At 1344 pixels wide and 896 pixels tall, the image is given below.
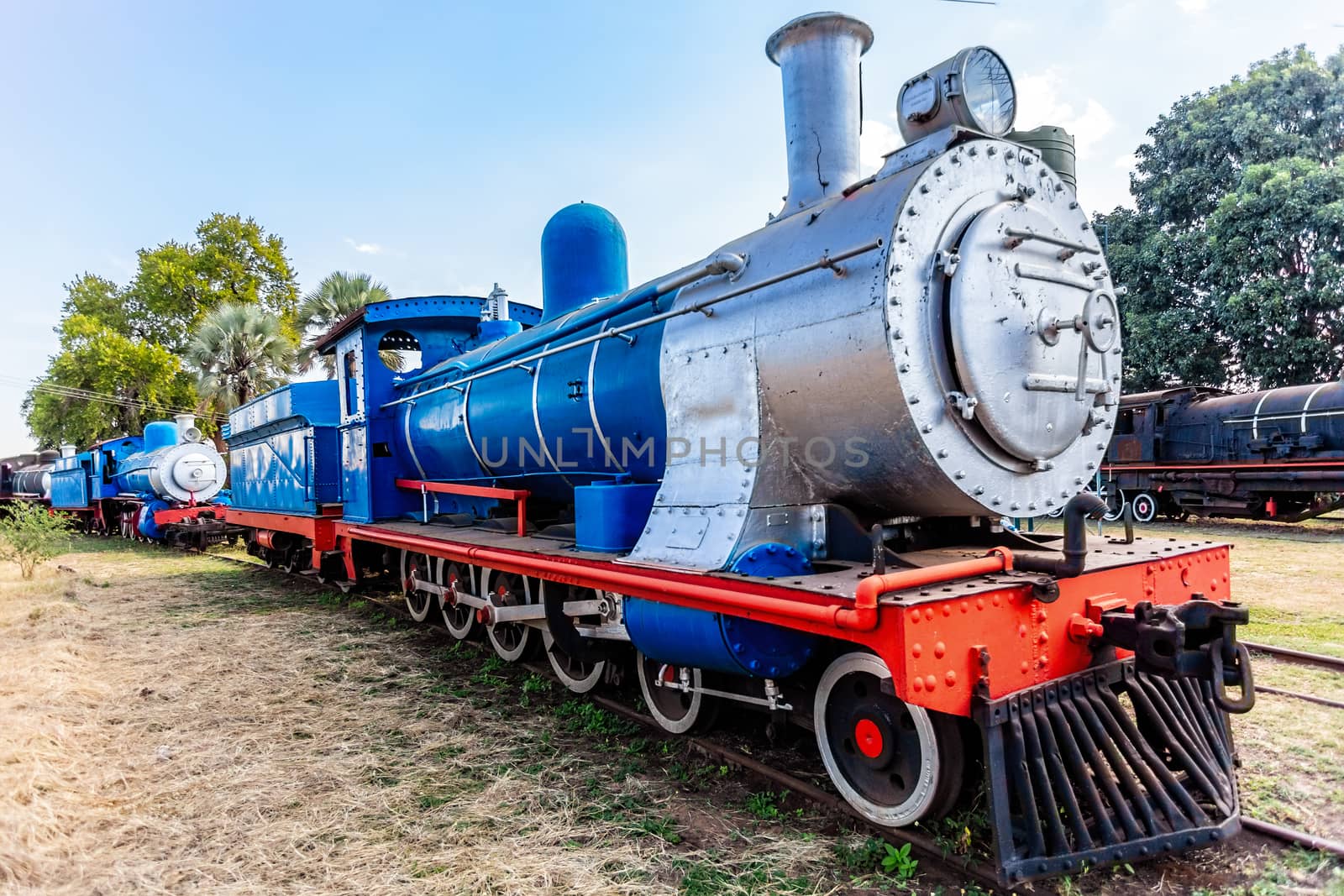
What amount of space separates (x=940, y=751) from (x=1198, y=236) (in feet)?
75.1

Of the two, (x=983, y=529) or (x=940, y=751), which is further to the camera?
(x=983, y=529)

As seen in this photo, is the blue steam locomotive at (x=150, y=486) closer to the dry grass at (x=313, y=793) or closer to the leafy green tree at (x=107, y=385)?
the leafy green tree at (x=107, y=385)

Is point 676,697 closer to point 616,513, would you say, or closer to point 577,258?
point 616,513

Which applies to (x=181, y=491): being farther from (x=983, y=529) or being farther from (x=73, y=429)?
(x=73, y=429)

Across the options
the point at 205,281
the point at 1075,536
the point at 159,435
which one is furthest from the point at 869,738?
the point at 205,281

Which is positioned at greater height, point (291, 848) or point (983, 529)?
point (983, 529)

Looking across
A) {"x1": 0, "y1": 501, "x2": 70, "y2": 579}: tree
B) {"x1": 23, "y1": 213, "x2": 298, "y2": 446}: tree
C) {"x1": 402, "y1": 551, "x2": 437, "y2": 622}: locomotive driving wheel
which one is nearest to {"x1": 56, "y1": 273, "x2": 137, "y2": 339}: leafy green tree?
{"x1": 23, "y1": 213, "x2": 298, "y2": 446}: tree

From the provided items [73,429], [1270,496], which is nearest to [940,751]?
[1270,496]

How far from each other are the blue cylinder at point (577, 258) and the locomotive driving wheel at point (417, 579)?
262cm

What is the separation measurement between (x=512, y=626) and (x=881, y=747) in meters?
3.72

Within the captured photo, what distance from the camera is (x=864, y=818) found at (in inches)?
129

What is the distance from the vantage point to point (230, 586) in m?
11.3

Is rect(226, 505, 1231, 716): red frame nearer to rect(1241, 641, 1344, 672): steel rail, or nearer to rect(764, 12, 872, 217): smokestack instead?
rect(764, 12, 872, 217): smokestack

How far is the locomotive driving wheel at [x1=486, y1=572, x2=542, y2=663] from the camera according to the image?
579 cm
